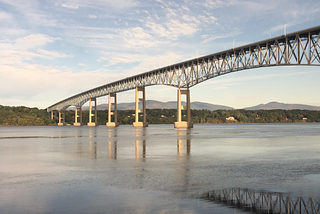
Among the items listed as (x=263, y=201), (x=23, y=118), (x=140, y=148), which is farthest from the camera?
(x=23, y=118)

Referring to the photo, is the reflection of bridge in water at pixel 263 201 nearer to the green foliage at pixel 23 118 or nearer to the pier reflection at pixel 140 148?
the pier reflection at pixel 140 148

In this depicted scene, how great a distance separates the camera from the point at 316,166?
47.0 feet

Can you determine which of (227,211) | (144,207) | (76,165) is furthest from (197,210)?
(76,165)

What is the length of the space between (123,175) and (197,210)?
16.9ft

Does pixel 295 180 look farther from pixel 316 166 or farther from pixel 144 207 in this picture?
pixel 144 207

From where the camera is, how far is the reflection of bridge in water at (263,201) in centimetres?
734

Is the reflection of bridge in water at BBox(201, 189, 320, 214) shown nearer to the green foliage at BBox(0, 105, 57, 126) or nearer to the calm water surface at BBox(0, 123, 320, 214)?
the calm water surface at BBox(0, 123, 320, 214)

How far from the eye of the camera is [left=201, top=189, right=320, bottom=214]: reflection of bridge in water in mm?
7340

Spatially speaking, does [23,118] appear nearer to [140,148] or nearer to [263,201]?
[140,148]

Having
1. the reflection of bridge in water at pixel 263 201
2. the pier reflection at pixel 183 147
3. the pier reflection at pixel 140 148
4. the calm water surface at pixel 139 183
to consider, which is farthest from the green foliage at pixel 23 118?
the reflection of bridge in water at pixel 263 201

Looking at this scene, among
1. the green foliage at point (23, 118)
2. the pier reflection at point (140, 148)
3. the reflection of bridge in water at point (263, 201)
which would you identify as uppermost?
the green foliage at point (23, 118)

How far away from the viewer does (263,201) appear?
806cm

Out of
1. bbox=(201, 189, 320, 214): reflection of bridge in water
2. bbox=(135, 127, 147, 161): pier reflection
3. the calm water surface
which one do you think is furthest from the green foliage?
bbox=(201, 189, 320, 214): reflection of bridge in water

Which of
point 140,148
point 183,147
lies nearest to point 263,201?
point 140,148
